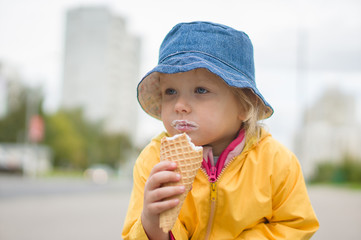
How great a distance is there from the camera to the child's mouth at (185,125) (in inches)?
70.9

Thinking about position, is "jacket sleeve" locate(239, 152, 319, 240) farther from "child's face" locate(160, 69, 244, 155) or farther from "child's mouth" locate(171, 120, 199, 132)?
"child's mouth" locate(171, 120, 199, 132)

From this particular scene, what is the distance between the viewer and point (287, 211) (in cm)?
188

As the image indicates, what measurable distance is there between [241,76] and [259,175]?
0.53 metres

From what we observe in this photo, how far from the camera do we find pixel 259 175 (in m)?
1.93

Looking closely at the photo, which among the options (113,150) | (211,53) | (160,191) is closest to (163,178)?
(160,191)

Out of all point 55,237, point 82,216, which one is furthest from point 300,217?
point 82,216

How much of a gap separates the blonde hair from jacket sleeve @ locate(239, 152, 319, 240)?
23 cm

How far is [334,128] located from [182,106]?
37602mm

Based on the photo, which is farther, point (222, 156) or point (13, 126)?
point (13, 126)

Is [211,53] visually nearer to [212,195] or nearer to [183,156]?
[183,156]

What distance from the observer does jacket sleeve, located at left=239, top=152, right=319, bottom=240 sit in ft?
6.07

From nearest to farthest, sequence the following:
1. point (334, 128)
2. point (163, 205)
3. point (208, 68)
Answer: point (163, 205)
point (208, 68)
point (334, 128)

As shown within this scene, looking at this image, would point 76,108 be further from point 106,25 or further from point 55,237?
point 55,237

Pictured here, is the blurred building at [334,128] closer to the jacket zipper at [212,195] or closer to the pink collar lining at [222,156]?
the pink collar lining at [222,156]
